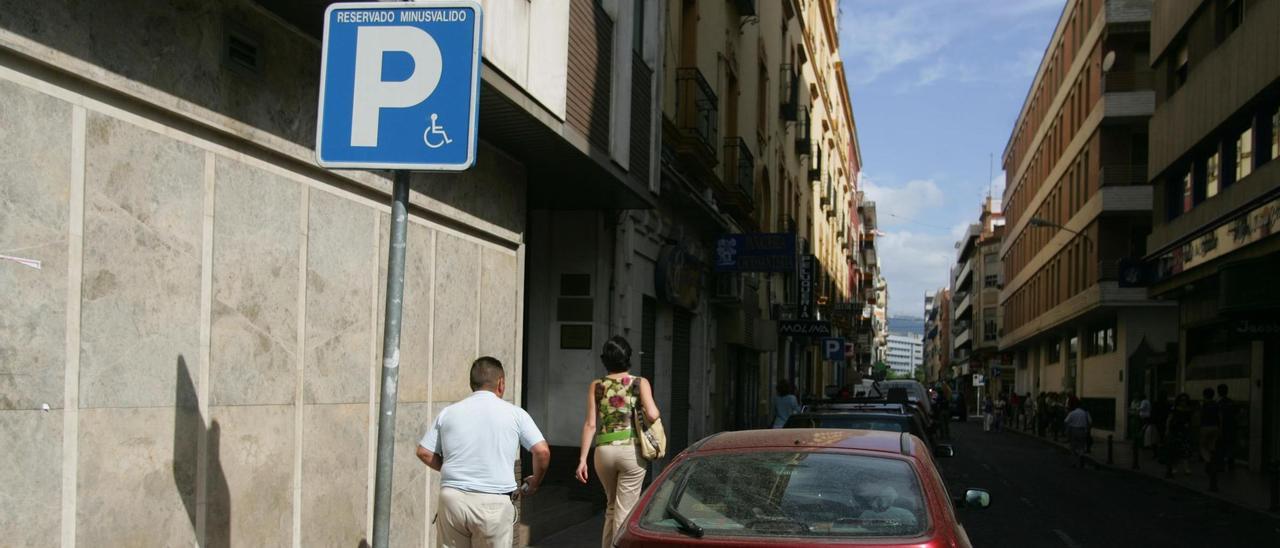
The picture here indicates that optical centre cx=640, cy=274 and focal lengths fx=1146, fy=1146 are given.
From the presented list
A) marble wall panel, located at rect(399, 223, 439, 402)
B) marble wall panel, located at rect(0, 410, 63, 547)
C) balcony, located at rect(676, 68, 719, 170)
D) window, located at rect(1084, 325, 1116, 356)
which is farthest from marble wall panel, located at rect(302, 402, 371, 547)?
window, located at rect(1084, 325, 1116, 356)

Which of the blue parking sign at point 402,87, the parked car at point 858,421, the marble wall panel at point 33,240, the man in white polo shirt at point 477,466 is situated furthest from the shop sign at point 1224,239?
the marble wall panel at point 33,240

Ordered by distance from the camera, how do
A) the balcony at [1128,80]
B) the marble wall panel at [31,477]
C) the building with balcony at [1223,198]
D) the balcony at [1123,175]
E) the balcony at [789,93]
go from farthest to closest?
the balcony at [1123,175] < the balcony at [1128,80] < the balcony at [789,93] < the building with balcony at [1223,198] < the marble wall panel at [31,477]

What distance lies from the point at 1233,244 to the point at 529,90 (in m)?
16.9

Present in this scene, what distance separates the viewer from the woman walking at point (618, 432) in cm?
783

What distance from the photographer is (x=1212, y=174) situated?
24.3m

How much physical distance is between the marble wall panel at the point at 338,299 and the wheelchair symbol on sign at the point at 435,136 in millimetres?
3115

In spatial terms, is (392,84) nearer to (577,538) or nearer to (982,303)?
(577,538)

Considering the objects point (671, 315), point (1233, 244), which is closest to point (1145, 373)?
point (1233, 244)

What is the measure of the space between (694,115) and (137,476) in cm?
1390

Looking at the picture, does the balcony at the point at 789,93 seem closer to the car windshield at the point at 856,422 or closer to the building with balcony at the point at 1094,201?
the building with balcony at the point at 1094,201

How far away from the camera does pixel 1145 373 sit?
36844 mm

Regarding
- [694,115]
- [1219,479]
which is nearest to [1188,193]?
[1219,479]

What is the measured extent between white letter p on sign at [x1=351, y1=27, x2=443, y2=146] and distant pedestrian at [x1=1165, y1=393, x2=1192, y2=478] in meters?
21.2

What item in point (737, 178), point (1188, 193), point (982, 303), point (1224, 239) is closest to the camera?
point (1224, 239)
